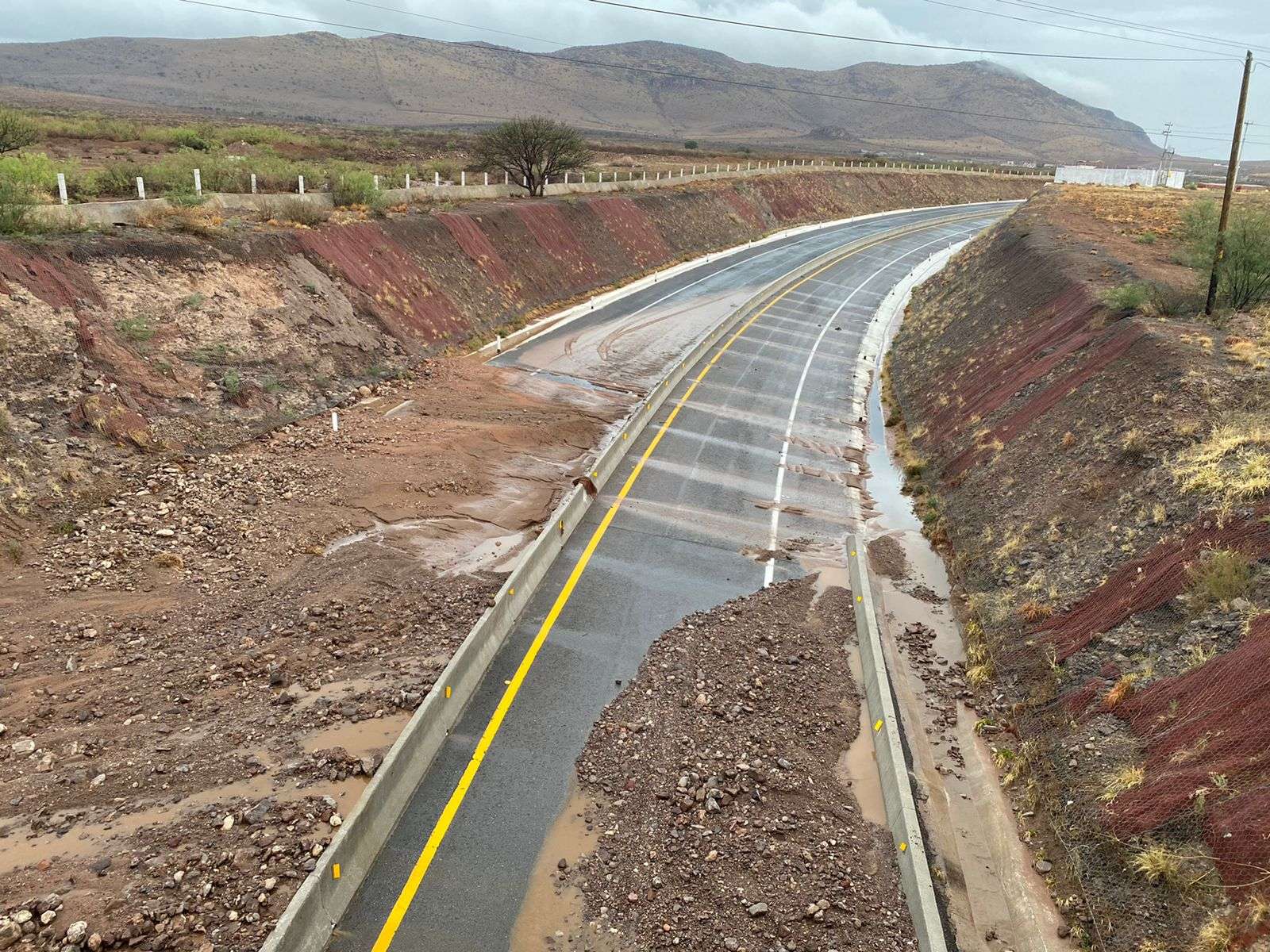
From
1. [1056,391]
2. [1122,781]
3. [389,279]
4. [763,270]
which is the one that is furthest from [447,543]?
[763,270]

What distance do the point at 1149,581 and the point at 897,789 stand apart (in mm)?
5786

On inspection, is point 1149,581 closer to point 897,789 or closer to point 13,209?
point 897,789

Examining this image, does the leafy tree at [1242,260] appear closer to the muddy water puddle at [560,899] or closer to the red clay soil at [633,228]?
the muddy water puddle at [560,899]

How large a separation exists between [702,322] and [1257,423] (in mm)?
26650

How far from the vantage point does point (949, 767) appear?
11828mm

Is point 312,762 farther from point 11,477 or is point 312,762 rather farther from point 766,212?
point 766,212

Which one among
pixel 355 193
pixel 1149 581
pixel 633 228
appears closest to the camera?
pixel 1149 581

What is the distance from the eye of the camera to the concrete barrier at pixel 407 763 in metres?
7.67

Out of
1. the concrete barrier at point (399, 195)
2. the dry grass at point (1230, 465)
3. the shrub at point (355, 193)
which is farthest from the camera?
the shrub at point (355, 193)

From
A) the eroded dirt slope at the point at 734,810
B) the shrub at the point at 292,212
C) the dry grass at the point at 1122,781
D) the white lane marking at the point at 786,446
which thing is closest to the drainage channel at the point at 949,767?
the eroded dirt slope at the point at 734,810

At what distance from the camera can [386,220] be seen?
35.1m

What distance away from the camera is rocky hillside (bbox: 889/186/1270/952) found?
8.62 meters

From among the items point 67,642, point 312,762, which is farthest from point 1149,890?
point 67,642

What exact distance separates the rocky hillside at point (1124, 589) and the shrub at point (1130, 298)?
0.06 metres
